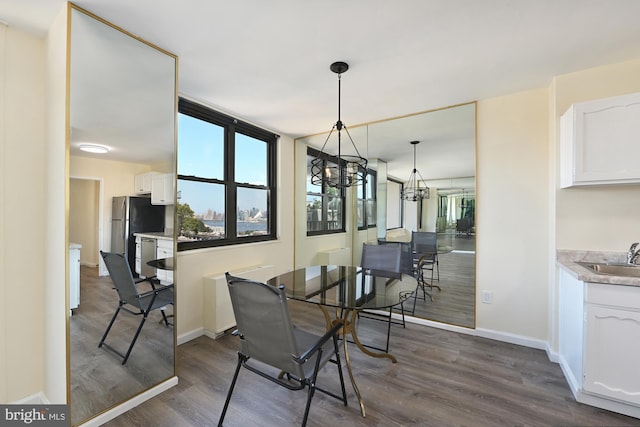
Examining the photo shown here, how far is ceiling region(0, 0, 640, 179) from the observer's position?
160cm

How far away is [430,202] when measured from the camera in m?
3.32

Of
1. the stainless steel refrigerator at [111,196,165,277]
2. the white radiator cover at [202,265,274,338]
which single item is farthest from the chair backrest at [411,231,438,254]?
the stainless steel refrigerator at [111,196,165,277]

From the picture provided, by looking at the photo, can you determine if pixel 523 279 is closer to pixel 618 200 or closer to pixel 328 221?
pixel 618 200

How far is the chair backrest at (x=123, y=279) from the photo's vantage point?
1919 mm

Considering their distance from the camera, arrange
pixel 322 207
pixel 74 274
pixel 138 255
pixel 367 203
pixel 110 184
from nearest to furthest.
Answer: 1. pixel 74 274
2. pixel 110 184
3. pixel 138 255
4. pixel 367 203
5. pixel 322 207

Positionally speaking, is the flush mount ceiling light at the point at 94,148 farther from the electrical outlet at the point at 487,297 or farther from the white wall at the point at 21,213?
the electrical outlet at the point at 487,297

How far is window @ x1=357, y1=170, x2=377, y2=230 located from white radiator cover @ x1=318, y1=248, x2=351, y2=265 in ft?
1.54

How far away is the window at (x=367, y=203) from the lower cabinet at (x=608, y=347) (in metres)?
2.22

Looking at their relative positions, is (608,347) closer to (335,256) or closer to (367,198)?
(367,198)

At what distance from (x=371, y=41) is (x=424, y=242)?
2321 mm

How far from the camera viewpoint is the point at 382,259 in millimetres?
3088

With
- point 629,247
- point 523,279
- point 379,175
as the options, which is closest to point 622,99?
point 629,247

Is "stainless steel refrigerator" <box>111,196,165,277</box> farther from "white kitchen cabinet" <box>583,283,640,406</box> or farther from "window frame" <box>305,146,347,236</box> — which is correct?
"white kitchen cabinet" <box>583,283,640,406</box>

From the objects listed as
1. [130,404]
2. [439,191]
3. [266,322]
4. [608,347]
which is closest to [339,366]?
[266,322]
